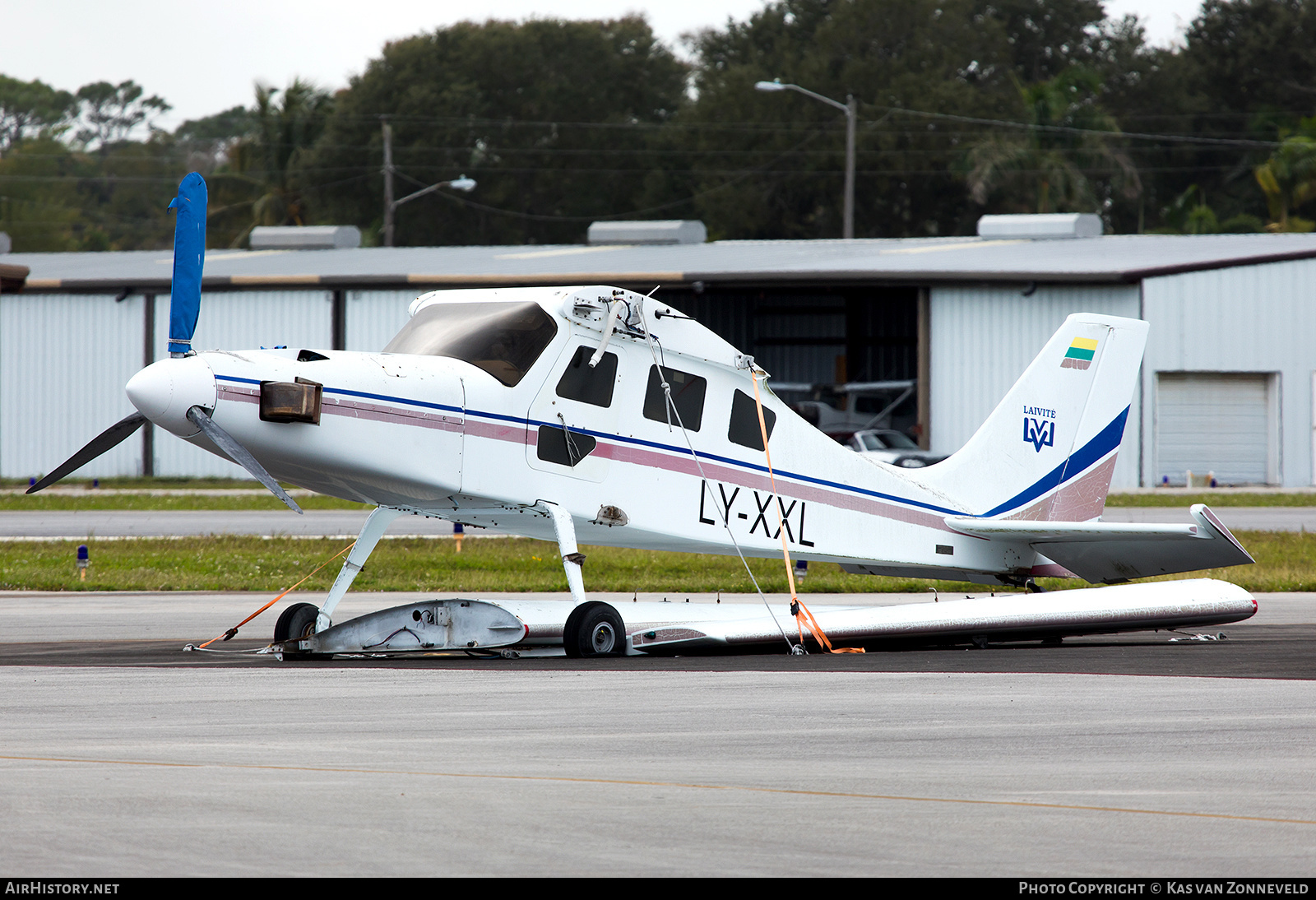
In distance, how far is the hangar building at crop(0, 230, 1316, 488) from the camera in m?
34.3

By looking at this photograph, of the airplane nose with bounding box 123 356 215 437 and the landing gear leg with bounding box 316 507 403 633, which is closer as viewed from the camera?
the airplane nose with bounding box 123 356 215 437

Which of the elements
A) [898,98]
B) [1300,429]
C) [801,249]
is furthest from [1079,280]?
[898,98]

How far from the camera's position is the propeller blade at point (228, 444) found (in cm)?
912

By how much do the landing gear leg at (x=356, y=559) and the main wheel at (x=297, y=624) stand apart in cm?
6

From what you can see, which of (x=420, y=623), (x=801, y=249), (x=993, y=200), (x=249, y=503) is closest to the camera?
(x=420, y=623)

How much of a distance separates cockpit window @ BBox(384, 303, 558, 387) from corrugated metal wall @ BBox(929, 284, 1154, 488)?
2502cm

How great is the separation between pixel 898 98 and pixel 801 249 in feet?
90.1

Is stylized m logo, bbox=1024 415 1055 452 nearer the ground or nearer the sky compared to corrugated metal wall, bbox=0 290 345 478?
nearer the ground

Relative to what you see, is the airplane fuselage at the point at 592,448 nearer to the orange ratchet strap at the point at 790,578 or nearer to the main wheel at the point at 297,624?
the orange ratchet strap at the point at 790,578

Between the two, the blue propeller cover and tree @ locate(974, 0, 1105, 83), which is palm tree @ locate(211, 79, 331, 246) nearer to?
tree @ locate(974, 0, 1105, 83)

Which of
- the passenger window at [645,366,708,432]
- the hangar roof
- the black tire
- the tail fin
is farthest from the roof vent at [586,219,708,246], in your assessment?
the black tire

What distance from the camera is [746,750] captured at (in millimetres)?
6535

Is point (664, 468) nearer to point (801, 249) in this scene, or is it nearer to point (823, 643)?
point (823, 643)

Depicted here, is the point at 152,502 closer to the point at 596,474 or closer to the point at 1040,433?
the point at 1040,433
